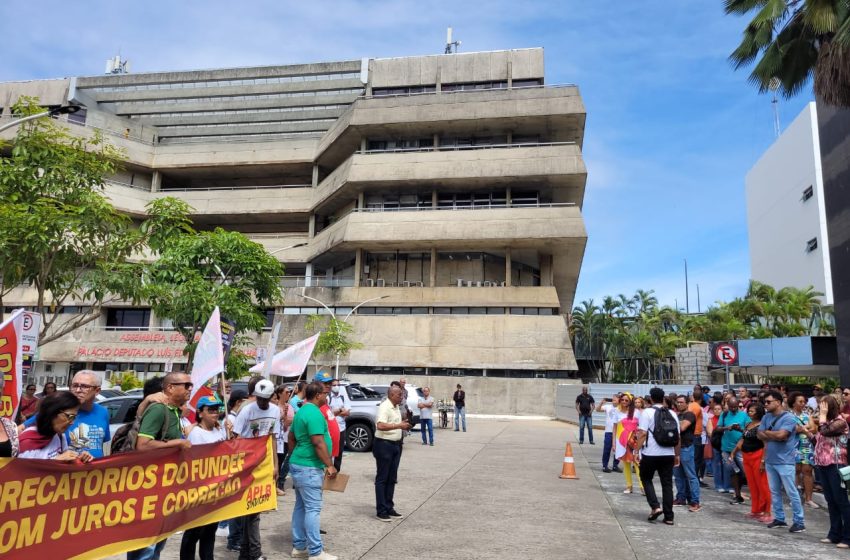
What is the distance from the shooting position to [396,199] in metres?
46.3

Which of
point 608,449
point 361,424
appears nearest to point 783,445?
point 608,449

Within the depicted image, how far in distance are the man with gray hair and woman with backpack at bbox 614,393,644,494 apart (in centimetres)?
822

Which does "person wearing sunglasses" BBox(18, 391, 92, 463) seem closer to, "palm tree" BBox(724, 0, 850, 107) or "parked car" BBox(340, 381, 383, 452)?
"parked car" BBox(340, 381, 383, 452)

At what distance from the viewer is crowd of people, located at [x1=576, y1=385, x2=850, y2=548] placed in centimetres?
741

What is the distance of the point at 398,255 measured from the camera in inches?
1809

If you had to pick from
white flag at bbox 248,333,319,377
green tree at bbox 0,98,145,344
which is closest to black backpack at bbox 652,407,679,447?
white flag at bbox 248,333,319,377

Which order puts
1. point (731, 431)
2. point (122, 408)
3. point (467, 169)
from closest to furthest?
1. point (122, 408)
2. point (731, 431)
3. point (467, 169)

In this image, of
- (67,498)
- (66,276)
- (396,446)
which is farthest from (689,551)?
(66,276)

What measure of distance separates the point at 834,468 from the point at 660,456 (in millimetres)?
2077

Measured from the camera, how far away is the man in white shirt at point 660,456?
8.05 m

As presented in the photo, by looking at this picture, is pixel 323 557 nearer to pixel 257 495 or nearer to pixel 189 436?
pixel 257 495

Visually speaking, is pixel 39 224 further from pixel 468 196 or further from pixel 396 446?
pixel 468 196

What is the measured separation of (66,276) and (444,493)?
1052 cm

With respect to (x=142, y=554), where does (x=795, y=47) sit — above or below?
above
